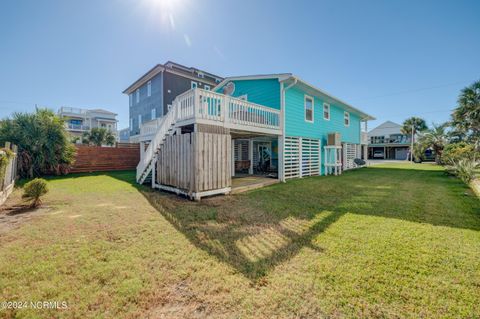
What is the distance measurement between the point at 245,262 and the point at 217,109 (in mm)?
5284

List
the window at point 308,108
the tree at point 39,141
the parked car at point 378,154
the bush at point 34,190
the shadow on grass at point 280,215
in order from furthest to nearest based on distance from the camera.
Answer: the parked car at point 378,154
the window at point 308,108
the tree at point 39,141
the bush at point 34,190
the shadow on grass at point 280,215

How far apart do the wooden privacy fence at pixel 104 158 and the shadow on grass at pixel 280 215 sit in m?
8.26

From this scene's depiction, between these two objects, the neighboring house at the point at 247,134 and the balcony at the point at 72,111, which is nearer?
the neighboring house at the point at 247,134

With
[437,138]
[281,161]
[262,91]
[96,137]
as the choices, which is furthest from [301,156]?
[437,138]

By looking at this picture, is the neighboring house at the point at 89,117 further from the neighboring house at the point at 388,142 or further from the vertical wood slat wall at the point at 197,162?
the neighboring house at the point at 388,142

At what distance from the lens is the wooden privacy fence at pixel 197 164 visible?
20.2 ft

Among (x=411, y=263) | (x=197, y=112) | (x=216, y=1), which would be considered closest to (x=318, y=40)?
(x=216, y=1)

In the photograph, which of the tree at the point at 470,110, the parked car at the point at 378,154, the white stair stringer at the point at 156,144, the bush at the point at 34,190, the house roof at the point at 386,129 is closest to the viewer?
the bush at the point at 34,190

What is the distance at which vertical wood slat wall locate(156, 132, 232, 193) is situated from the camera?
6.17 metres

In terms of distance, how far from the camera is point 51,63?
497 inches

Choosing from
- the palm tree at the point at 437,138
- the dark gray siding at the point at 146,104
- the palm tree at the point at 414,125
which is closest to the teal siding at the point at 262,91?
the dark gray siding at the point at 146,104

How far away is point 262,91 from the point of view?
11117 millimetres

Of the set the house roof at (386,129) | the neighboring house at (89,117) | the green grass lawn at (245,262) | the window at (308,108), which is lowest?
the green grass lawn at (245,262)

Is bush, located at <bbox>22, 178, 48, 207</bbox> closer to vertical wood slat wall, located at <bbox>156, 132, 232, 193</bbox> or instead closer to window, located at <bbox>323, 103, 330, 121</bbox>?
vertical wood slat wall, located at <bbox>156, 132, 232, 193</bbox>
